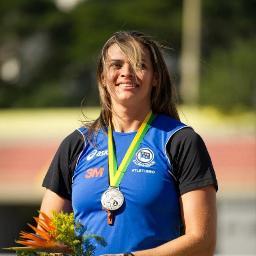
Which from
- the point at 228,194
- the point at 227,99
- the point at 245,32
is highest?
the point at 245,32

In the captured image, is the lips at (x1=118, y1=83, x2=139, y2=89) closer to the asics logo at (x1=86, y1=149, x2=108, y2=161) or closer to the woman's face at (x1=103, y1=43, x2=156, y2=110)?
the woman's face at (x1=103, y1=43, x2=156, y2=110)

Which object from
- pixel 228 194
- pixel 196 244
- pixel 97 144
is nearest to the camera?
pixel 196 244

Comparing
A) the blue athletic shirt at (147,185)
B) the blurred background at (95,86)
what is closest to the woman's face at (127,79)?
the blue athletic shirt at (147,185)

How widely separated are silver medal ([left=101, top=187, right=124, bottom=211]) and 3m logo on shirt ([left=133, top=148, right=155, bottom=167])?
0.14 m

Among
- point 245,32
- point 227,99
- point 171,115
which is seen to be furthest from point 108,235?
point 245,32

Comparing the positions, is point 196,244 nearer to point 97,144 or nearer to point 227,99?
point 97,144

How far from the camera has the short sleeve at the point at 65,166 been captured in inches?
175

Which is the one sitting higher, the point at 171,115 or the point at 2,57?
the point at 2,57

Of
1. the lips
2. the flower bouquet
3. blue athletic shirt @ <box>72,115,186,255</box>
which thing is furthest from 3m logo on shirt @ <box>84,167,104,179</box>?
the lips

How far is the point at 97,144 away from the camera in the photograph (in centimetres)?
439

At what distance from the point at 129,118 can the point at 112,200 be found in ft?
1.21

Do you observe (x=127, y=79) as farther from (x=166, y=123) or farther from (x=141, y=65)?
(x=166, y=123)

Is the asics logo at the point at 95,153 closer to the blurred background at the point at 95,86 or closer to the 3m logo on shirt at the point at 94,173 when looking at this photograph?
the 3m logo on shirt at the point at 94,173

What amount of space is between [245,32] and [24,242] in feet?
116
